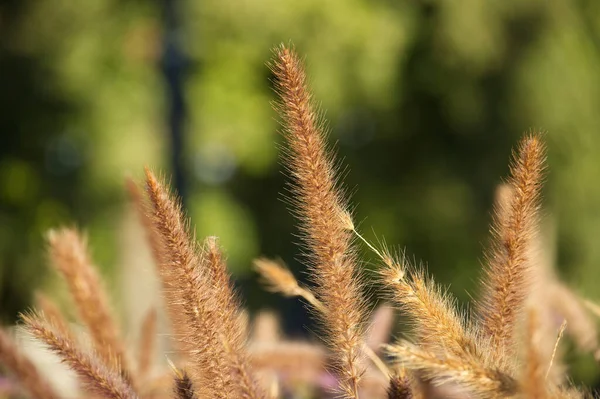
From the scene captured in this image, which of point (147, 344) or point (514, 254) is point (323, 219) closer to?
point (514, 254)

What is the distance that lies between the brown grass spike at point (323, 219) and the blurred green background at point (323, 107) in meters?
5.45

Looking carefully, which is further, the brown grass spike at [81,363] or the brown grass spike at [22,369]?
the brown grass spike at [22,369]

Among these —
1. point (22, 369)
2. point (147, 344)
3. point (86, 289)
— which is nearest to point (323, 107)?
point (147, 344)

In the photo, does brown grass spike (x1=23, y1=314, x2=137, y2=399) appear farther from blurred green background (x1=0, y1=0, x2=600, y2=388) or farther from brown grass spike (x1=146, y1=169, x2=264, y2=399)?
blurred green background (x1=0, y1=0, x2=600, y2=388)

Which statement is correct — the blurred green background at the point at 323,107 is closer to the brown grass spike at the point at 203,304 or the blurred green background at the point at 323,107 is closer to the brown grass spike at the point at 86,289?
the brown grass spike at the point at 86,289

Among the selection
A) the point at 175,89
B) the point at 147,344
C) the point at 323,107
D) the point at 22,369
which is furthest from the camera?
the point at 323,107

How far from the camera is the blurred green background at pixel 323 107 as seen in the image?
21.0 feet

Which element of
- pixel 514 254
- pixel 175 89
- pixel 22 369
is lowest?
pixel 22 369

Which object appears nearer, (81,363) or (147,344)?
(81,363)

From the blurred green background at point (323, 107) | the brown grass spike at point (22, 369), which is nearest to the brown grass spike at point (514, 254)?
the brown grass spike at point (22, 369)

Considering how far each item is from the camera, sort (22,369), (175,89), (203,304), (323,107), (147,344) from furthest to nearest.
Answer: (323,107), (175,89), (147,344), (22,369), (203,304)

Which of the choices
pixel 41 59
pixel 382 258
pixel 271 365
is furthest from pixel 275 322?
pixel 41 59

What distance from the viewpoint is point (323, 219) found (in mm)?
685

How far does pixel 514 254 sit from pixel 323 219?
153mm
